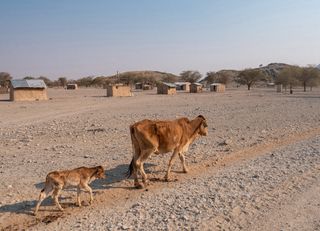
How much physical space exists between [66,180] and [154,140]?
90.9 inches

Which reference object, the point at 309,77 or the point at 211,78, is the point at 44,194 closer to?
the point at 309,77

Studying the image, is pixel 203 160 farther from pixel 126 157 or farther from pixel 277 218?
pixel 277 218

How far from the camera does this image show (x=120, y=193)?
8.01 meters

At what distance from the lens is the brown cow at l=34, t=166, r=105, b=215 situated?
7027mm

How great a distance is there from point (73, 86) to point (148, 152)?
277ft

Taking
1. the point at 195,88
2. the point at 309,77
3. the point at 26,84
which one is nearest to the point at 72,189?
the point at 26,84

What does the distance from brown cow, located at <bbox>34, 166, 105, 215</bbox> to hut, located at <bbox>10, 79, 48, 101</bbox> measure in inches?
1715

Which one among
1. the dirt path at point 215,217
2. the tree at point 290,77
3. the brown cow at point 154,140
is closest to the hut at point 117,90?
the dirt path at point 215,217

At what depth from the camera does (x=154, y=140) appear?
28.8ft

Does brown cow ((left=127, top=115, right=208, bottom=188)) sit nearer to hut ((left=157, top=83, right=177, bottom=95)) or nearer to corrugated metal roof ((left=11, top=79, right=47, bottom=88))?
corrugated metal roof ((left=11, top=79, right=47, bottom=88))

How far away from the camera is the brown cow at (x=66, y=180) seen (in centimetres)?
703

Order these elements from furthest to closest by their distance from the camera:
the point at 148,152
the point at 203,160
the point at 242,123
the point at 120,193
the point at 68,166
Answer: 1. the point at 242,123
2. the point at 203,160
3. the point at 68,166
4. the point at 148,152
5. the point at 120,193

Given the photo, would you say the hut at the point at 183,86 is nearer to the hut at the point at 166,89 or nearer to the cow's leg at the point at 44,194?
the hut at the point at 166,89

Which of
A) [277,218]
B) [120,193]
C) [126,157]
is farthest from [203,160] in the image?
[277,218]
